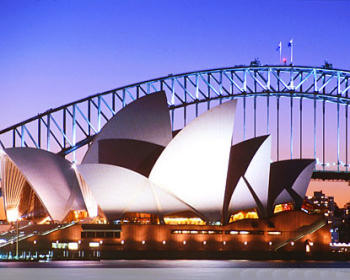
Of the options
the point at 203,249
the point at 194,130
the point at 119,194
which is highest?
the point at 194,130

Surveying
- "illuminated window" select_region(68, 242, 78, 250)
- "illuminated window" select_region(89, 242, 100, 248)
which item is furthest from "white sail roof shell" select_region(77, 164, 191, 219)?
"illuminated window" select_region(68, 242, 78, 250)

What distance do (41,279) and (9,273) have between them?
5.45m

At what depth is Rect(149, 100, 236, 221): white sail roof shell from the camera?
70188 mm

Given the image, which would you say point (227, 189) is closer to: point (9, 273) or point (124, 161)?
point (124, 161)

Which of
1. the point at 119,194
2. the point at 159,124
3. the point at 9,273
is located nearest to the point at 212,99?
the point at 159,124

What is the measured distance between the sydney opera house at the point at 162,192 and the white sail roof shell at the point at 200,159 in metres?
0.09

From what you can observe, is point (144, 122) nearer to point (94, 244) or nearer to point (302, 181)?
point (94, 244)

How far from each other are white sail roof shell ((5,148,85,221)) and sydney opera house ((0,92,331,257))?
0.10 metres

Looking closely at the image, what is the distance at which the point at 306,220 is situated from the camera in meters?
79.0

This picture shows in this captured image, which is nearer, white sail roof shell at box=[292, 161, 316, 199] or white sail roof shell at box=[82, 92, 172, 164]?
white sail roof shell at box=[82, 92, 172, 164]

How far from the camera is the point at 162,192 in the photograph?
72875 millimetres

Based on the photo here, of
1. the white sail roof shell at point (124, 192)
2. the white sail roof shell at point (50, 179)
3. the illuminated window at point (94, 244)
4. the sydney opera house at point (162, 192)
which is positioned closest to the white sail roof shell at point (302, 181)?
the sydney opera house at point (162, 192)

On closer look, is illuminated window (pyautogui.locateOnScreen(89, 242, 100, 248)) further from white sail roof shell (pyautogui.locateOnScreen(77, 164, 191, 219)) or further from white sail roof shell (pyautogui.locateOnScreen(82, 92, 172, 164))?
white sail roof shell (pyautogui.locateOnScreen(82, 92, 172, 164))

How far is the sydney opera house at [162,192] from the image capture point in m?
71.4
